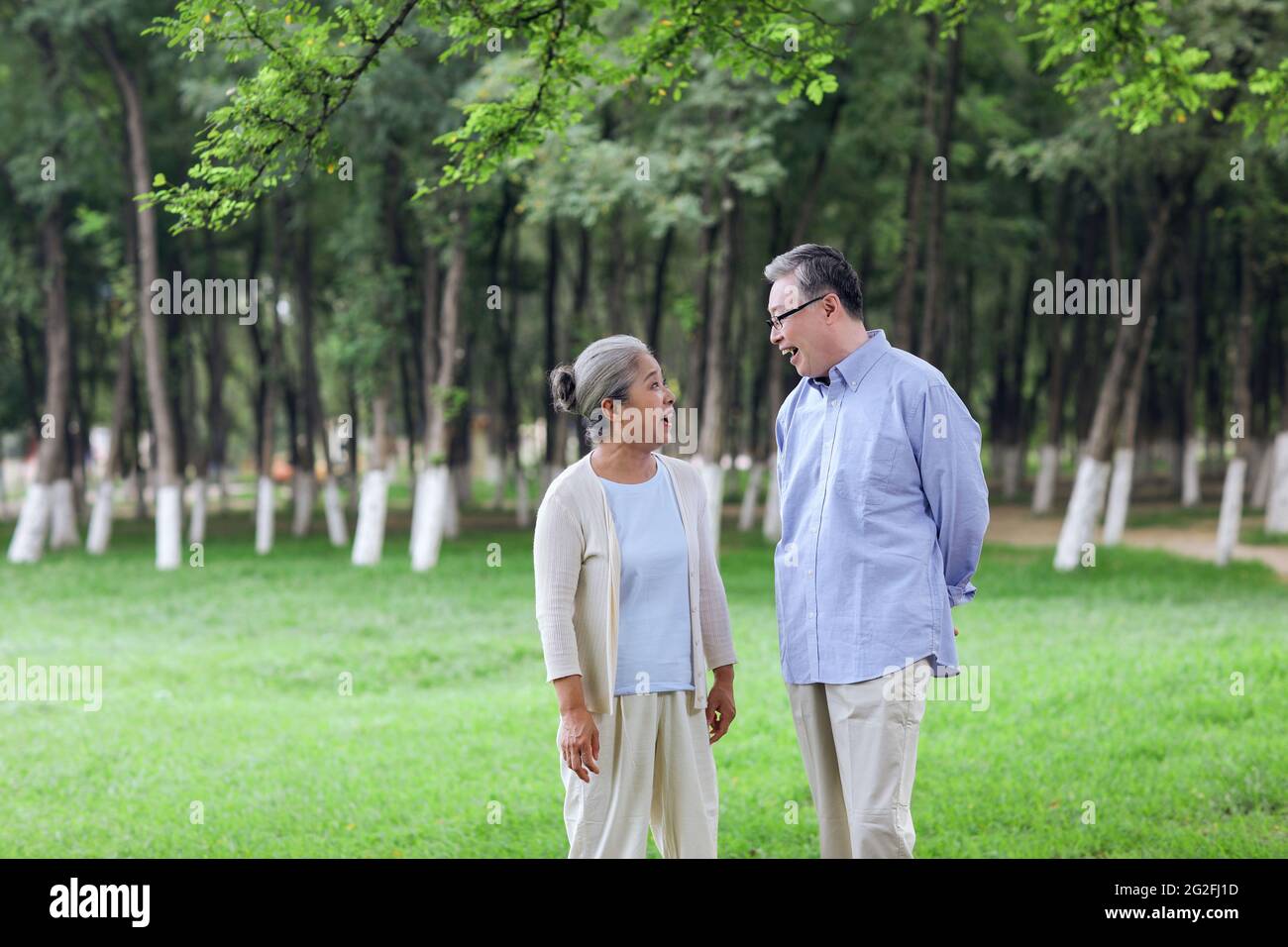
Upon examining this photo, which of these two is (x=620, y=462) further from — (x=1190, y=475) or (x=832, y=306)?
(x=1190, y=475)

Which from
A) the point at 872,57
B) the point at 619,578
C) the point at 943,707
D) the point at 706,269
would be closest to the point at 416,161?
the point at 706,269

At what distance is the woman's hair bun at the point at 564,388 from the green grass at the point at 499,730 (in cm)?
291

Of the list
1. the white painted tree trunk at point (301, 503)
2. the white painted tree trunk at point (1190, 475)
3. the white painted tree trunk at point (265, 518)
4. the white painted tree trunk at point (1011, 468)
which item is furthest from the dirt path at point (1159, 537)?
the white painted tree trunk at point (301, 503)

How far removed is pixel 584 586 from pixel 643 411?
538mm

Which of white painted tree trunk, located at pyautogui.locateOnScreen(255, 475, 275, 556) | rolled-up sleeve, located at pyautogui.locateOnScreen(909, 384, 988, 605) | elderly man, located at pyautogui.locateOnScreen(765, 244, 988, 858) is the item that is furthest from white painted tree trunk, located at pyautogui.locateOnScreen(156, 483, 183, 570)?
rolled-up sleeve, located at pyautogui.locateOnScreen(909, 384, 988, 605)

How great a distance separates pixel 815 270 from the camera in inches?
160

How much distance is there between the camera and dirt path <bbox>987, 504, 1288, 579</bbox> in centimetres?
1967

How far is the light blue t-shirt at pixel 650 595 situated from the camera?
407cm

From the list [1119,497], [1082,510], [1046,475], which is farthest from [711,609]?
[1046,475]

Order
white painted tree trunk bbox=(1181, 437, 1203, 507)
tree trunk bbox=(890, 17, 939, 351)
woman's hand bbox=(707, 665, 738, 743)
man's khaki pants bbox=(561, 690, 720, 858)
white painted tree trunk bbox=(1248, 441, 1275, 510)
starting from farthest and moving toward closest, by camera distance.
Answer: white painted tree trunk bbox=(1248, 441, 1275, 510)
white painted tree trunk bbox=(1181, 437, 1203, 507)
tree trunk bbox=(890, 17, 939, 351)
woman's hand bbox=(707, 665, 738, 743)
man's khaki pants bbox=(561, 690, 720, 858)

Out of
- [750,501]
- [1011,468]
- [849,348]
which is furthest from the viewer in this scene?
[1011,468]

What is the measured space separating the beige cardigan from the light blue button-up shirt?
37cm

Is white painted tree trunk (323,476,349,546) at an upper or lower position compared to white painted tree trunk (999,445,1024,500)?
lower

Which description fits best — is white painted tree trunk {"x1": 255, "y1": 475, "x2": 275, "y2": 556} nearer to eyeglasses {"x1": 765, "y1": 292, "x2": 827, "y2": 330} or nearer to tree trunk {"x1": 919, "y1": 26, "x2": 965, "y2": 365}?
tree trunk {"x1": 919, "y1": 26, "x2": 965, "y2": 365}
